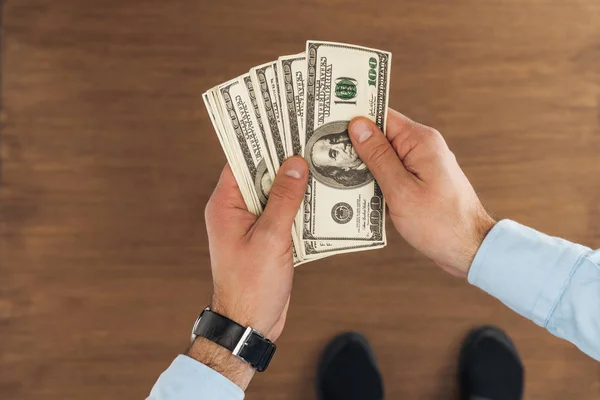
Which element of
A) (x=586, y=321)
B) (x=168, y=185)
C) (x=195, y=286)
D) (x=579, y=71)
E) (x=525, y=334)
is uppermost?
(x=579, y=71)

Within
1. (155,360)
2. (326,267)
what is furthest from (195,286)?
(326,267)

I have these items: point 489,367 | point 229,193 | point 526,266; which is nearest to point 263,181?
point 229,193

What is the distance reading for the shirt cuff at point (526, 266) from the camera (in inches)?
27.4

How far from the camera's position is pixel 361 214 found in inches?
32.2

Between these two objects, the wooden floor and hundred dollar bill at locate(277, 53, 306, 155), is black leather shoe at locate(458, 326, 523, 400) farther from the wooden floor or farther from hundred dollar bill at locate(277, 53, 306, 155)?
hundred dollar bill at locate(277, 53, 306, 155)

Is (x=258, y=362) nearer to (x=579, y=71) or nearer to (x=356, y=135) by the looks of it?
(x=356, y=135)

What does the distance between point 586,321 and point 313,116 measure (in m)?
0.53

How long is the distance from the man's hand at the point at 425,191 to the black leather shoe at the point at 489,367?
1.21 ft

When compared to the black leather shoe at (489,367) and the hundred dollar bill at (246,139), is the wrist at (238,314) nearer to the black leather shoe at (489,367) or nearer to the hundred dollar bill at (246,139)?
the hundred dollar bill at (246,139)

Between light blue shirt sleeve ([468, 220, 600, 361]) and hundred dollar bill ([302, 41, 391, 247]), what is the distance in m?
0.20

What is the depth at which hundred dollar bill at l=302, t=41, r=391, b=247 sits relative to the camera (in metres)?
0.79

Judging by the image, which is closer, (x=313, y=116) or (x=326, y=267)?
(x=313, y=116)

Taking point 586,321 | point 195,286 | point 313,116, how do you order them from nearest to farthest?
point 586,321 → point 313,116 → point 195,286

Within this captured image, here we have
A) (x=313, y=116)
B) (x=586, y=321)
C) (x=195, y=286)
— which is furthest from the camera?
(x=195, y=286)
